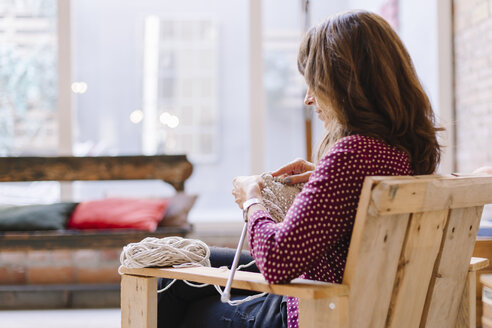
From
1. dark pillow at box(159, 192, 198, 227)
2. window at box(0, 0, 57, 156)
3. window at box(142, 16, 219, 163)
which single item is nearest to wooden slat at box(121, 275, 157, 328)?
dark pillow at box(159, 192, 198, 227)

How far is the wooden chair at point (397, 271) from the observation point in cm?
117

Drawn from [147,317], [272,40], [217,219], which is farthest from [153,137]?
[147,317]

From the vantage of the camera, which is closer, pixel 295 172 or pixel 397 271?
Answer: pixel 397 271

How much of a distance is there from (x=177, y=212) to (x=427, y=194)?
109 inches

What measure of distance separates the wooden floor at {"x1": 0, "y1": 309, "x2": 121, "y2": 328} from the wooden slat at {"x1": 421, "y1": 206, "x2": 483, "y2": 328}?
213 centimetres

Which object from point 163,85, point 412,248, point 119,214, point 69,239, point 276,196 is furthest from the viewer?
point 163,85

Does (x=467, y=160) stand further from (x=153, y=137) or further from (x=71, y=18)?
(x=71, y=18)

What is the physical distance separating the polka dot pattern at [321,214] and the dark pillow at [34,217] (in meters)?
2.77

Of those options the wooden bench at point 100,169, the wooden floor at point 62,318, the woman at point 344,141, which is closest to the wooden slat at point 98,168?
the wooden bench at point 100,169

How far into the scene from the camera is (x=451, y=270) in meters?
1.43

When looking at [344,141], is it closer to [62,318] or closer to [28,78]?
[62,318]

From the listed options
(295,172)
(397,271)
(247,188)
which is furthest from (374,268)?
(295,172)

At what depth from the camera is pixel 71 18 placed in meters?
4.75

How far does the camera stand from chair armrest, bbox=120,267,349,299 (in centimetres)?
117
